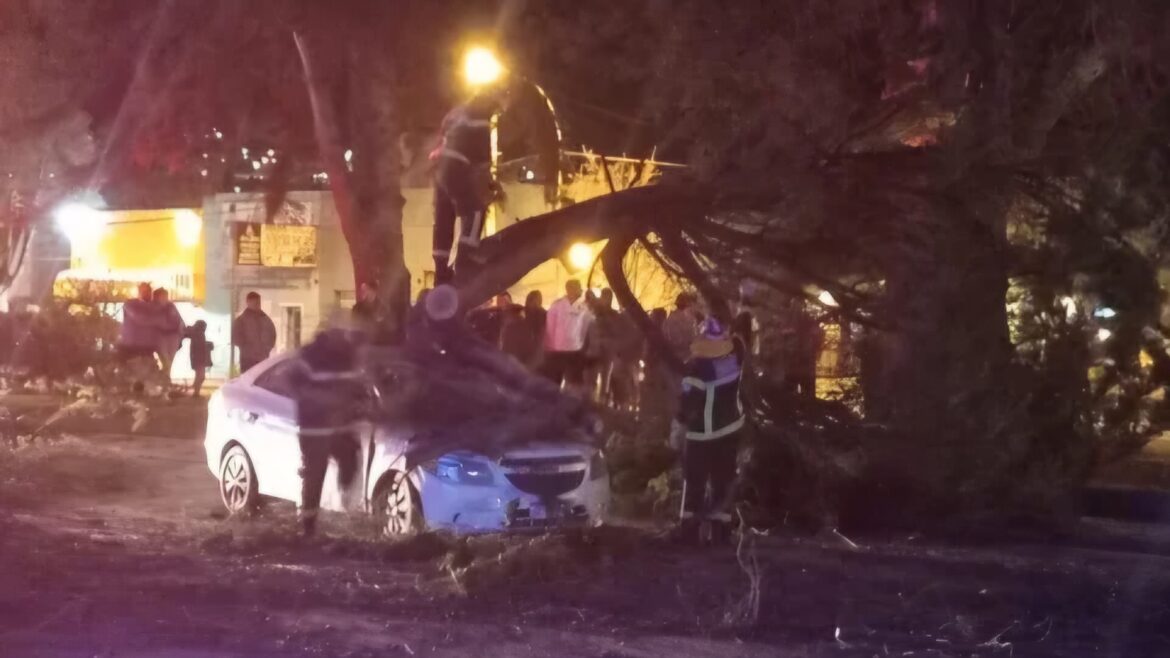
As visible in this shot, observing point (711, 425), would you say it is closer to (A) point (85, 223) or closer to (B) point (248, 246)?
(B) point (248, 246)

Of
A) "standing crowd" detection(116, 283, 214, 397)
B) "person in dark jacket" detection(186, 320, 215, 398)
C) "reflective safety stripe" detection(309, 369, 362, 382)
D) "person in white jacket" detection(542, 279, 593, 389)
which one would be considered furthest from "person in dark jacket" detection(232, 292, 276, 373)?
"reflective safety stripe" detection(309, 369, 362, 382)

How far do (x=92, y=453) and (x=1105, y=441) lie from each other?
A: 34.6ft

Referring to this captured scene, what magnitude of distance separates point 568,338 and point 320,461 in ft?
17.3

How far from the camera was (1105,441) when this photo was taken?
37.0 ft

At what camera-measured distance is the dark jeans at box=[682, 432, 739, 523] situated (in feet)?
33.2

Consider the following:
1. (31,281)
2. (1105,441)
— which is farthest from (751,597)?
(31,281)

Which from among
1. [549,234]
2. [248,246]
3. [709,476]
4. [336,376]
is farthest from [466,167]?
[248,246]

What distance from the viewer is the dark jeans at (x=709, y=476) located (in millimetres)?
10125

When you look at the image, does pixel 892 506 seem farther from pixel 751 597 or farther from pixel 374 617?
pixel 374 617

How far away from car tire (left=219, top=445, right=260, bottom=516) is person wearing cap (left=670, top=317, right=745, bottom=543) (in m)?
3.47

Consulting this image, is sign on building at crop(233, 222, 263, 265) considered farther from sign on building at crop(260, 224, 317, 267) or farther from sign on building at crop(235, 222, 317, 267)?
sign on building at crop(260, 224, 317, 267)

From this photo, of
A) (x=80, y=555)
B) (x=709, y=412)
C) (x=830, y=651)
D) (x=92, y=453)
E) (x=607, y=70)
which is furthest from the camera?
(x=92, y=453)

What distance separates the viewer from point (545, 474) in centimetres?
955

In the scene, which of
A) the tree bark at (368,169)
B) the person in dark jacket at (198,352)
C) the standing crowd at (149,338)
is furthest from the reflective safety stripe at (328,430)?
the person in dark jacket at (198,352)
